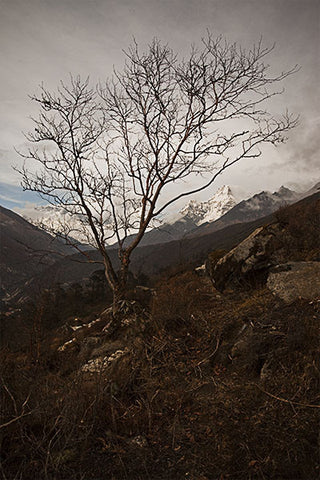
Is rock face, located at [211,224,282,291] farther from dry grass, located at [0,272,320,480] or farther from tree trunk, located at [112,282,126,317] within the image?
tree trunk, located at [112,282,126,317]

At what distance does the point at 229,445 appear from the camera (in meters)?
2.29

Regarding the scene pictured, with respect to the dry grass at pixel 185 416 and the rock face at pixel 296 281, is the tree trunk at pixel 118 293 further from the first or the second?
the rock face at pixel 296 281

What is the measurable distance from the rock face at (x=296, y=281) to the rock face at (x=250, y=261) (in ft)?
3.83

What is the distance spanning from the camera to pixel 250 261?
7.00 metres

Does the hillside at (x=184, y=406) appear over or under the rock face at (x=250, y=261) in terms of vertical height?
under

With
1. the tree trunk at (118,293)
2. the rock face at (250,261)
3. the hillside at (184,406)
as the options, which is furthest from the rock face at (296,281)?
the tree trunk at (118,293)

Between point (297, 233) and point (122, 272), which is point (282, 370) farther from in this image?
point (297, 233)

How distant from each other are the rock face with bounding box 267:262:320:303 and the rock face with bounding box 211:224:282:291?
1.17 meters

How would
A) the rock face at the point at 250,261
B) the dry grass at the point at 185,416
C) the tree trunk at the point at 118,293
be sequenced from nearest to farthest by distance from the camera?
the dry grass at the point at 185,416 < the tree trunk at the point at 118,293 < the rock face at the point at 250,261

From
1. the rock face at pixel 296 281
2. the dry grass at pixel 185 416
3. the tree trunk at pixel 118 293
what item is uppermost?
the tree trunk at pixel 118 293

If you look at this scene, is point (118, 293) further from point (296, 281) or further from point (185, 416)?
point (296, 281)

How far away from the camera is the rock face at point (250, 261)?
6883mm

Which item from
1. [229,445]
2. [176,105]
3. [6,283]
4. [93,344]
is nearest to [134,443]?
[229,445]

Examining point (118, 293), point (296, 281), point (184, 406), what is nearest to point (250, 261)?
point (296, 281)
